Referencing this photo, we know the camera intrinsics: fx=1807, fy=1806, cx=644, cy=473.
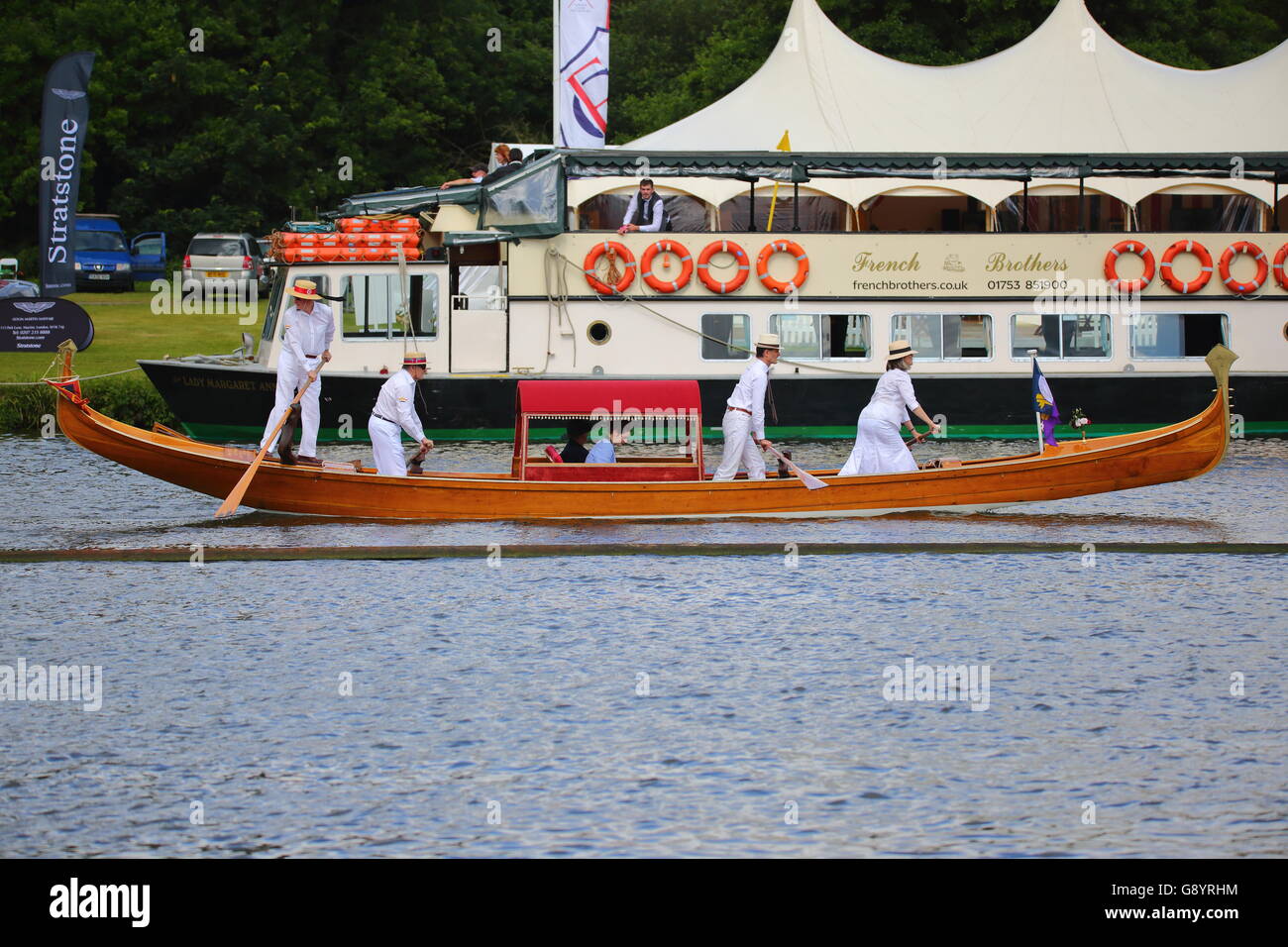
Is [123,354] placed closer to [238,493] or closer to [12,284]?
[12,284]

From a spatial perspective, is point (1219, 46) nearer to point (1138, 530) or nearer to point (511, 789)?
point (1138, 530)

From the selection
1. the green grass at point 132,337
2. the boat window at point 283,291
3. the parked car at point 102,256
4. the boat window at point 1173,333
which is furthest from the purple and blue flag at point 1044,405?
the parked car at point 102,256

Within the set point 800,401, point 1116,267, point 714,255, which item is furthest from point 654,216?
point 1116,267

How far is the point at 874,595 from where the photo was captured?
1542 cm

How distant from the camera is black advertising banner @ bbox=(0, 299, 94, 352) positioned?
92.4ft

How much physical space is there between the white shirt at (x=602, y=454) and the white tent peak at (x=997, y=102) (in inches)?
616

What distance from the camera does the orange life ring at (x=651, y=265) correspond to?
27750 mm

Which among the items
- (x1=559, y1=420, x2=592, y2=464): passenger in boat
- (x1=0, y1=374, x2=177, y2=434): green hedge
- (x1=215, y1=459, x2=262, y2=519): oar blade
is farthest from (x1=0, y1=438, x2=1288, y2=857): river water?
(x1=0, y1=374, x2=177, y2=434): green hedge

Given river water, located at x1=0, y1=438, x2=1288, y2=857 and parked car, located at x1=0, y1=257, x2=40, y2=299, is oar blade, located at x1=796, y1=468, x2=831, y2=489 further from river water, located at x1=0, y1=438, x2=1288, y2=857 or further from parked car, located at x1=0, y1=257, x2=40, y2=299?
parked car, located at x1=0, y1=257, x2=40, y2=299

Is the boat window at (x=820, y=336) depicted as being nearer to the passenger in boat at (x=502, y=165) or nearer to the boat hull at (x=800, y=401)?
the boat hull at (x=800, y=401)

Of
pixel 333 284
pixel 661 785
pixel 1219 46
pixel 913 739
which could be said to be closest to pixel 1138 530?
pixel 913 739

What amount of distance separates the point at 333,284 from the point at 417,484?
9.89 m

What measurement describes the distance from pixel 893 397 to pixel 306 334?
6.69 m

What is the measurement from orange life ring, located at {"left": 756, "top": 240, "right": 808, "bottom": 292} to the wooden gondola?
909cm
